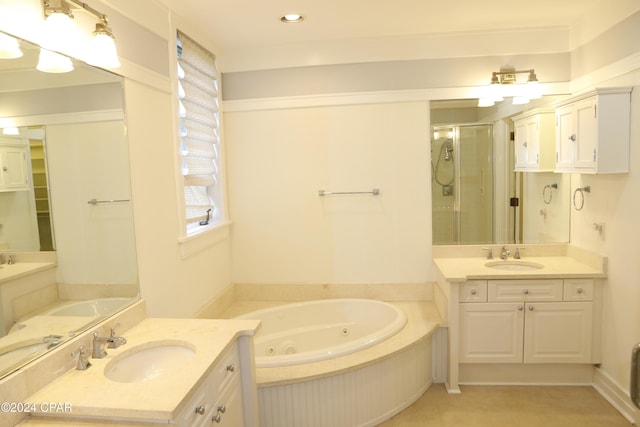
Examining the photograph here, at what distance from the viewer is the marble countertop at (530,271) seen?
2.87m

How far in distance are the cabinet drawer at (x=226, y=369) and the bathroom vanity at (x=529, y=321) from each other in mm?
1538

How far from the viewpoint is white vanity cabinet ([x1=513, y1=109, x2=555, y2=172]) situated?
10.7 ft

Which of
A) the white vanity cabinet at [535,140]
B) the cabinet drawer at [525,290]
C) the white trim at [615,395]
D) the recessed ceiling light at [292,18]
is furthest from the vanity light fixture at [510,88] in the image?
the white trim at [615,395]

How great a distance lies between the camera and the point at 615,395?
273cm

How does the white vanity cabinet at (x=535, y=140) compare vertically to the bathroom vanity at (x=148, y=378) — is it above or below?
above

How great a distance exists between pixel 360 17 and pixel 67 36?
6.03 ft

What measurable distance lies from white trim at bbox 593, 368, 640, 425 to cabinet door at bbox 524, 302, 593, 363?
148 millimetres

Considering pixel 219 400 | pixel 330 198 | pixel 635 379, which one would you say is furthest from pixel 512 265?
pixel 219 400

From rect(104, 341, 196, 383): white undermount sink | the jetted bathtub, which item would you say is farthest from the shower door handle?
the jetted bathtub

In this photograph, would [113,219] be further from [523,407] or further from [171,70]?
[523,407]

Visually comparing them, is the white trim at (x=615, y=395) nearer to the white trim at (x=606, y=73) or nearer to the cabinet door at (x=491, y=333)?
the cabinet door at (x=491, y=333)

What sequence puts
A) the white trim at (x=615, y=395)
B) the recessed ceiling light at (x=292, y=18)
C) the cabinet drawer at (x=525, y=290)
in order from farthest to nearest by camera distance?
1. the cabinet drawer at (x=525, y=290)
2. the recessed ceiling light at (x=292, y=18)
3. the white trim at (x=615, y=395)

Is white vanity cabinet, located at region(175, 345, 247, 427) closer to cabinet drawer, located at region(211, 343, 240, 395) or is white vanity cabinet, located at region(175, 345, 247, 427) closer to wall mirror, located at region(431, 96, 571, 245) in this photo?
cabinet drawer, located at region(211, 343, 240, 395)

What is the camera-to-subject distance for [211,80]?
3.36m
